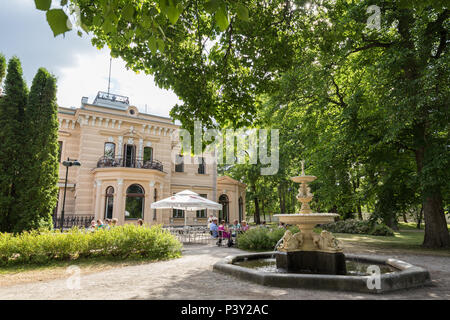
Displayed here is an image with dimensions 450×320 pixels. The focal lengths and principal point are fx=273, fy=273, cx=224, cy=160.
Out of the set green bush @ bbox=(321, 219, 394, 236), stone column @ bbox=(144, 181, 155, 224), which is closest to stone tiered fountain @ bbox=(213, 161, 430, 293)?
stone column @ bbox=(144, 181, 155, 224)

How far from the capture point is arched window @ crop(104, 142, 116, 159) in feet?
79.0

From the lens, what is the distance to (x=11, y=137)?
12.6 meters

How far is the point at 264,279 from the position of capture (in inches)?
221

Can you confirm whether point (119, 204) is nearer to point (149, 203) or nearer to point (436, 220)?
point (149, 203)

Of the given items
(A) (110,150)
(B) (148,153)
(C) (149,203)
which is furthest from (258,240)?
(A) (110,150)

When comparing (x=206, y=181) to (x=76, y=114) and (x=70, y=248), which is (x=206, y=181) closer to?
(x=76, y=114)

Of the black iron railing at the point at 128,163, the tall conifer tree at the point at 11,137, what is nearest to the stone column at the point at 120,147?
the black iron railing at the point at 128,163

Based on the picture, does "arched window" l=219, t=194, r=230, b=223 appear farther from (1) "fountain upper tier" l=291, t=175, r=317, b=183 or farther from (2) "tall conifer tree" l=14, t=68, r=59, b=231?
(1) "fountain upper tier" l=291, t=175, r=317, b=183

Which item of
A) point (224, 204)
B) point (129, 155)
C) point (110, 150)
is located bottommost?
point (224, 204)

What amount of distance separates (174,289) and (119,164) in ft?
66.5

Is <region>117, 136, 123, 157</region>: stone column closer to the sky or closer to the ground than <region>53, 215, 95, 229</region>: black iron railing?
closer to the sky

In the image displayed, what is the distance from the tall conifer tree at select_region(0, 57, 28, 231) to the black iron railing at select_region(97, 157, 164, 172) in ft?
33.3

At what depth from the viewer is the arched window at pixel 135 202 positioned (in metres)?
23.0

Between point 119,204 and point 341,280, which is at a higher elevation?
Answer: point 119,204
